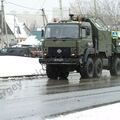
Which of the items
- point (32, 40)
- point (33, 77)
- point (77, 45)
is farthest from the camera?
point (32, 40)

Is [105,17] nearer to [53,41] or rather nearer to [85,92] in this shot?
[53,41]

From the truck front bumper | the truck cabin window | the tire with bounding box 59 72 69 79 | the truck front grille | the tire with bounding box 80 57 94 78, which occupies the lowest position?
the tire with bounding box 59 72 69 79

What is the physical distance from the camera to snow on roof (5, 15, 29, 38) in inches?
4715

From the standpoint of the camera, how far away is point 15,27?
4771 inches

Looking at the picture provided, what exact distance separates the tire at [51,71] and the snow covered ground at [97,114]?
13113 mm

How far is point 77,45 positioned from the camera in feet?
81.3

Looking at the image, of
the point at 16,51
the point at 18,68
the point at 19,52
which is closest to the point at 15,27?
the point at 16,51

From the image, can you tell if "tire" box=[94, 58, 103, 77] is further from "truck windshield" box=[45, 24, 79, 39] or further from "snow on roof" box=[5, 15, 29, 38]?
"snow on roof" box=[5, 15, 29, 38]

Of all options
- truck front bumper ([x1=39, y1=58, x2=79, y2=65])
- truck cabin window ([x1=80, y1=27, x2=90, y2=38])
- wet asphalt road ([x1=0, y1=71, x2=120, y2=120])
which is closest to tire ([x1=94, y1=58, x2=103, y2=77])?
truck cabin window ([x1=80, y1=27, x2=90, y2=38])

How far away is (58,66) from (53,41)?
1.71 m

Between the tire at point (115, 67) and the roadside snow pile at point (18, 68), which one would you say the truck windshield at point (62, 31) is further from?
the tire at point (115, 67)

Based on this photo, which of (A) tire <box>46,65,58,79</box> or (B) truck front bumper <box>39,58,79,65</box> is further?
(A) tire <box>46,65,58,79</box>

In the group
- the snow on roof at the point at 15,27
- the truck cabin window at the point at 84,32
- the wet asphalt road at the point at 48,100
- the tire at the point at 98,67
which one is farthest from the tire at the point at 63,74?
the snow on roof at the point at 15,27

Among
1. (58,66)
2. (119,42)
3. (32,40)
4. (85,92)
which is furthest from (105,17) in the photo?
(85,92)
